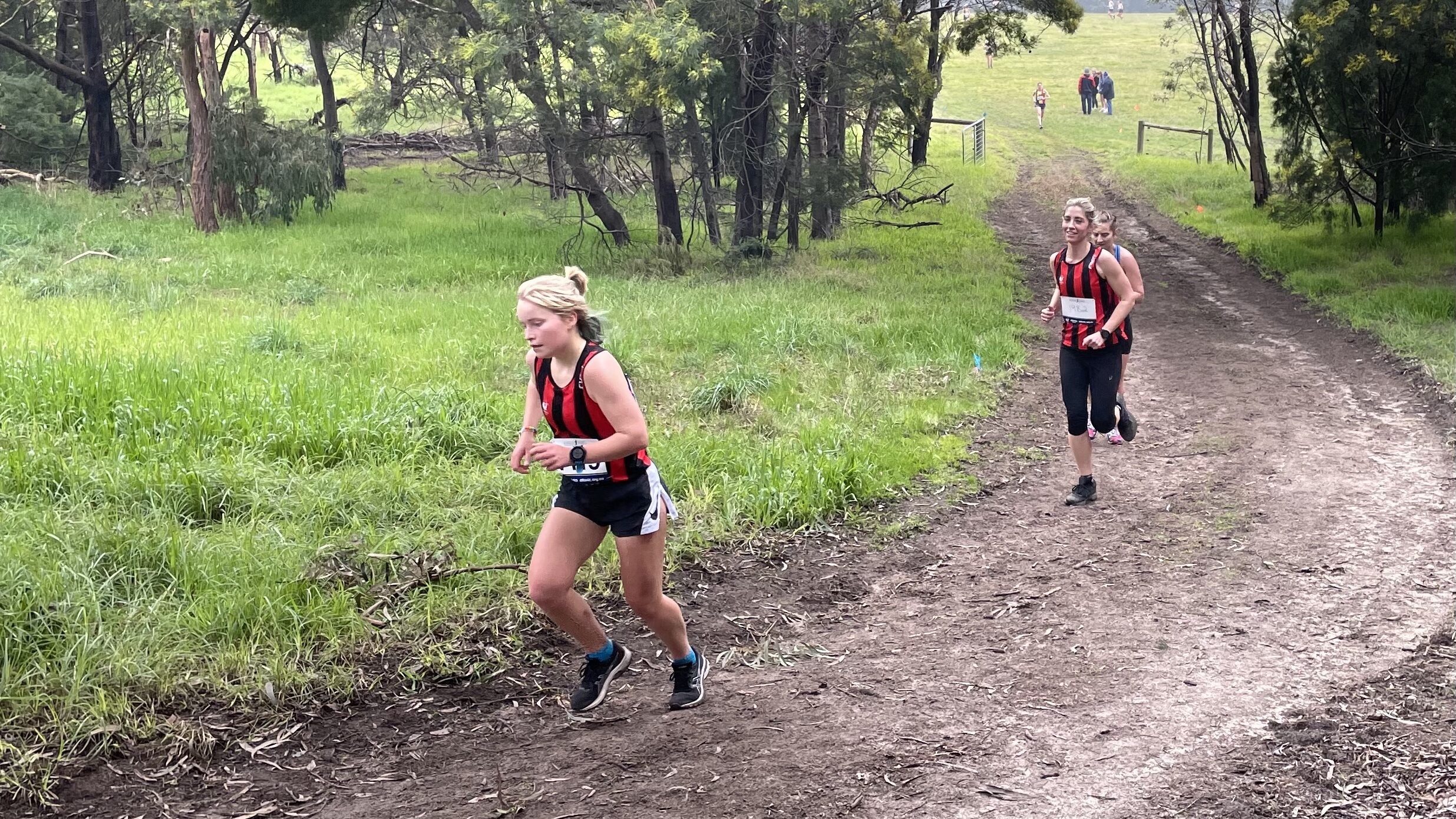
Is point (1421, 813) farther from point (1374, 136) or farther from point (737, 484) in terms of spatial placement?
point (1374, 136)

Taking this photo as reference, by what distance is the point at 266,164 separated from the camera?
21219 mm

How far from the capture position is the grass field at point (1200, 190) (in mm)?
13445

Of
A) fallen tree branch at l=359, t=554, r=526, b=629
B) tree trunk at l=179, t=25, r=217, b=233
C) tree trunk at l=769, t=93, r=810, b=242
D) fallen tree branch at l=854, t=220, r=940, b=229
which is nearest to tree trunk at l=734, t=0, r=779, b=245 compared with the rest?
tree trunk at l=769, t=93, r=810, b=242

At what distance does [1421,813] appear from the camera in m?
3.99

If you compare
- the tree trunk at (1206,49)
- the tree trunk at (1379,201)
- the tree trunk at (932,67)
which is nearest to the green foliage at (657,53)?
the tree trunk at (932,67)

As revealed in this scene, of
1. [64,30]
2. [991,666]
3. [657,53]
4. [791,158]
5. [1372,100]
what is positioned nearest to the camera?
[991,666]

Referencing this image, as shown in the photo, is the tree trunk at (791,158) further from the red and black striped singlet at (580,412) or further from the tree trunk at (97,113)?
the tree trunk at (97,113)

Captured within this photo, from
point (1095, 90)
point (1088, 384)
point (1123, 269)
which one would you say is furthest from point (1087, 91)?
point (1088, 384)

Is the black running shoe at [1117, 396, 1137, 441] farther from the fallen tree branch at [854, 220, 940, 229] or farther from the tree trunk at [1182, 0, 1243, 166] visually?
the tree trunk at [1182, 0, 1243, 166]

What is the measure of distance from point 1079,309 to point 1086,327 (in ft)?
0.41

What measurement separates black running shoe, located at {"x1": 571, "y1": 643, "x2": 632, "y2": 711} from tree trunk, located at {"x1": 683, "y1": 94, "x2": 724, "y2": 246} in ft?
42.8

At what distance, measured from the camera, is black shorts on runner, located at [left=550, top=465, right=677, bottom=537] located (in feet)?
14.6

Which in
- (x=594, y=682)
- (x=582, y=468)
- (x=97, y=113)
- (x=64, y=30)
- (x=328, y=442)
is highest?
(x=64, y=30)

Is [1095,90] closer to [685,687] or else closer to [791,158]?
[791,158]
